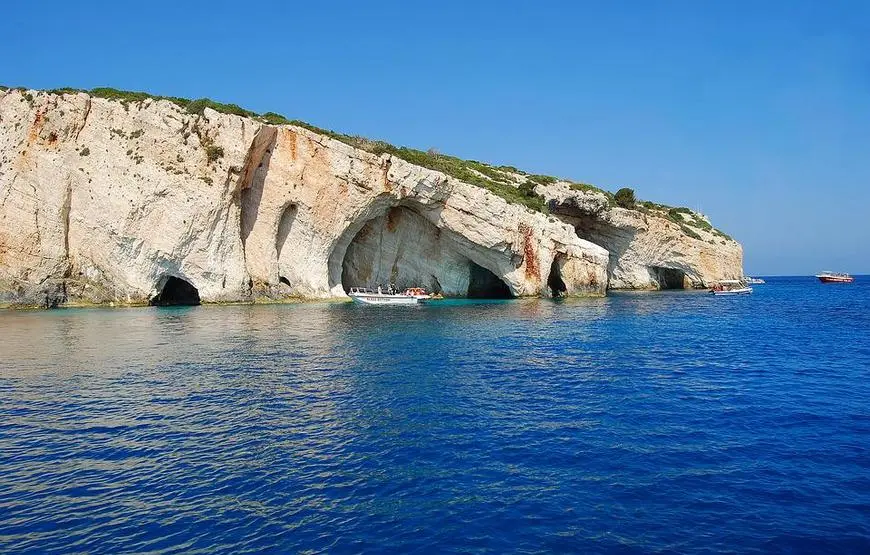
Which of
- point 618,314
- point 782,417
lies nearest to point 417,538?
point 782,417

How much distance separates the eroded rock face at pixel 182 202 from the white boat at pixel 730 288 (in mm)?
30134

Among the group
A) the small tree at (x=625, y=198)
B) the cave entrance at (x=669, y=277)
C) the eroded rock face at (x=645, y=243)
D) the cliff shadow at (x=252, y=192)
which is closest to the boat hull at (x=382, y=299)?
the cliff shadow at (x=252, y=192)

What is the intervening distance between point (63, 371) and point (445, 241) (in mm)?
42865

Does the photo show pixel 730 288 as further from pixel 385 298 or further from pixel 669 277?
pixel 385 298

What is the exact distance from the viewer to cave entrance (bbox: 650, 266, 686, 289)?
79981 millimetres

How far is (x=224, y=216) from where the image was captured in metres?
47.0

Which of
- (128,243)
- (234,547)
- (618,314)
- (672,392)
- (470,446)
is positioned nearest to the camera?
(234,547)

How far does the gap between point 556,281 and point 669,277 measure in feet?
90.5

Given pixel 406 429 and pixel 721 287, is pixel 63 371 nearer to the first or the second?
pixel 406 429

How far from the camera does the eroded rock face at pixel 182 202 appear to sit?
1743 inches

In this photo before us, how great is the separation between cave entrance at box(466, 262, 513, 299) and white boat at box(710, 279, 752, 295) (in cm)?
2515

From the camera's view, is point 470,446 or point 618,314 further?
point 618,314

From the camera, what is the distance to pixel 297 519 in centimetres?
842

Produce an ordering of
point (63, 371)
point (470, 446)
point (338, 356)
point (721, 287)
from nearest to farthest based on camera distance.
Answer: point (470, 446), point (63, 371), point (338, 356), point (721, 287)
